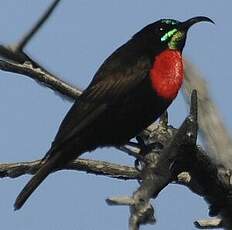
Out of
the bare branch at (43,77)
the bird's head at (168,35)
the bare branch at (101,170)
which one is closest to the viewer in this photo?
the bare branch at (101,170)

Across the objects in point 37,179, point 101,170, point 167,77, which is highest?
point 167,77

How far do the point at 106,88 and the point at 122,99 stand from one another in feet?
0.41

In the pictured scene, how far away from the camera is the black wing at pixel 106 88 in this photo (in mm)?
5004

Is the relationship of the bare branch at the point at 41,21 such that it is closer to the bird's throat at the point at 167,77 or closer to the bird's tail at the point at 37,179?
the bird's tail at the point at 37,179

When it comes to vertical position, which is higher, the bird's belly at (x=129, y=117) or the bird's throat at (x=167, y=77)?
the bird's throat at (x=167, y=77)

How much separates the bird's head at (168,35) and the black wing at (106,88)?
0.15 meters

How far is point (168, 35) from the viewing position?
5.43m

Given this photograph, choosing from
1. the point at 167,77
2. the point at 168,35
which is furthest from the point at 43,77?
the point at 168,35

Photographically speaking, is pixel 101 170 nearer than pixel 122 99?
Yes

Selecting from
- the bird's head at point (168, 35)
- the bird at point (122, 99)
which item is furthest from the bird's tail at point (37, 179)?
the bird's head at point (168, 35)

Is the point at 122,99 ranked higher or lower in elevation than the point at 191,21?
lower

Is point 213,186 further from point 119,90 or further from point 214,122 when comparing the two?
point 119,90

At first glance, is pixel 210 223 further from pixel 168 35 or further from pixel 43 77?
pixel 168 35

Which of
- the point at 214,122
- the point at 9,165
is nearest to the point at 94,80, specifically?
the point at 9,165
